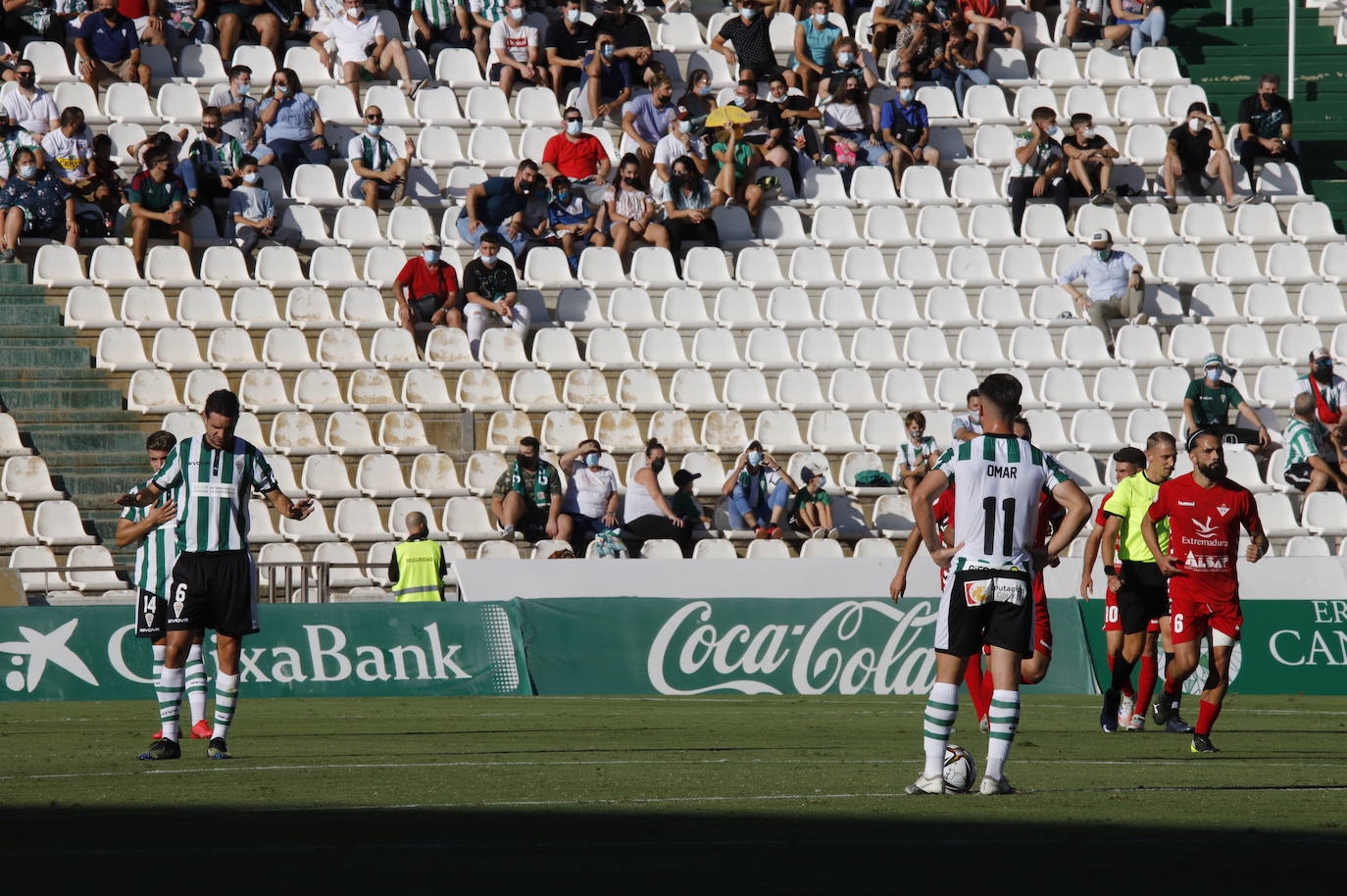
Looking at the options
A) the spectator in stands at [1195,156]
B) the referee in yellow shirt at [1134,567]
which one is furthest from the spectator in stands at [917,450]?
the referee in yellow shirt at [1134,567]

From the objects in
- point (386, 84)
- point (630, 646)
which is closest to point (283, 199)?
point (386, 84)

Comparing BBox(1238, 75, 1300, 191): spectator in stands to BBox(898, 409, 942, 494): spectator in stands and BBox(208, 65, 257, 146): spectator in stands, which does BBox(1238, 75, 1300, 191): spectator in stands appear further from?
BBox(208, 65, 257, 146): spectator in stands

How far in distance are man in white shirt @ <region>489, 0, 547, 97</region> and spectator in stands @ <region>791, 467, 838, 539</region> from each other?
8.07 m

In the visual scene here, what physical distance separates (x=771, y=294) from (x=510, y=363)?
135 inches

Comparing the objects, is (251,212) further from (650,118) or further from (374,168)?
(650,118)

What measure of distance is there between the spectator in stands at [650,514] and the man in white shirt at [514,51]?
7.49 meters

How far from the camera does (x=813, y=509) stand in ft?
68.8

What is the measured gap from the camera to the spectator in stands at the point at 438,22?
2631 cm

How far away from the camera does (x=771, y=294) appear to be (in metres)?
23.8

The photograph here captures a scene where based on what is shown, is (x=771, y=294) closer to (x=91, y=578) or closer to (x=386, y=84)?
(x=386, y=84)

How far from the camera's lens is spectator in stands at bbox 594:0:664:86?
25.9m

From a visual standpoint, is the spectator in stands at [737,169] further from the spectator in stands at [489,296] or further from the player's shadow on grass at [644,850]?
the player's shadow on grass at [644,850]

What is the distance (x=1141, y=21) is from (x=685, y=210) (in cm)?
821

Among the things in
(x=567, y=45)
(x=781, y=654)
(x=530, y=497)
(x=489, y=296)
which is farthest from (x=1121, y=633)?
(x=567, y=45)
